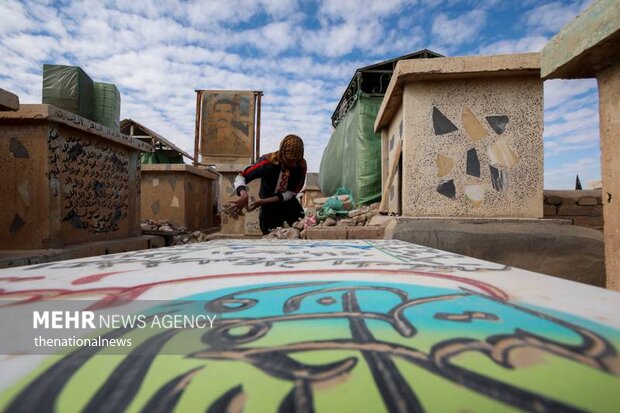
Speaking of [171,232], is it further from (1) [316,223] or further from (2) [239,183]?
(1) [316,223]

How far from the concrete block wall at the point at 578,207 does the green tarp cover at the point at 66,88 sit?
597 cm

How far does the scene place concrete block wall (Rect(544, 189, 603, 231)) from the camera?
12.5ft

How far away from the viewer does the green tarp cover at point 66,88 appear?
13.7 ft

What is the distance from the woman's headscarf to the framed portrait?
3.70 m

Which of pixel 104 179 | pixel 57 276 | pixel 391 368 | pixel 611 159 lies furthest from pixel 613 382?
pixel 104 179

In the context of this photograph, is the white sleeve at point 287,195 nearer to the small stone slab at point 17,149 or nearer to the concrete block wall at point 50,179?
the concrete block wall at point 50,179

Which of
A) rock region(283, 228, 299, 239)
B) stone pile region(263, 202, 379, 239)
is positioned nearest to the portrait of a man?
stone pile region(263, 202, 379, 239)

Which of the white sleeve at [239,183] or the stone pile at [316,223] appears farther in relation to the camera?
the stone pile at [316,223]

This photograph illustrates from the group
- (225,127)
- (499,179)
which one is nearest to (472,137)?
(499,179)

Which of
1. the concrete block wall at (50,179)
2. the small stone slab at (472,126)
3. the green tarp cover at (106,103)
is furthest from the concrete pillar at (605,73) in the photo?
the green tarp cover at (106,103)

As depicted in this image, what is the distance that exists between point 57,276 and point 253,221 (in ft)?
16.2

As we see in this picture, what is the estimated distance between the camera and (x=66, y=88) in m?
4.26

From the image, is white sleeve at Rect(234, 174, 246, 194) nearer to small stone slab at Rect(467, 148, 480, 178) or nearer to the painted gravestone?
small stone slab at Rect(467, 148, 480, 178)

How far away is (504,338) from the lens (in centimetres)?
45
